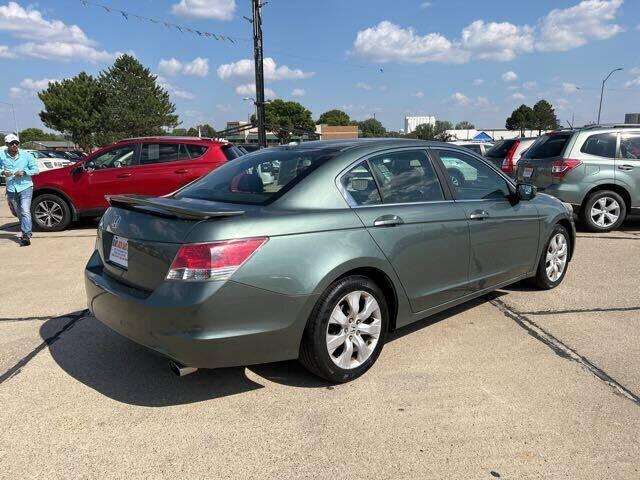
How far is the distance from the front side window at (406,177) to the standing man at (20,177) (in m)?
6.40

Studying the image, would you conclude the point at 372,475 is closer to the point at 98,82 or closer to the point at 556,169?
the point at 556,169

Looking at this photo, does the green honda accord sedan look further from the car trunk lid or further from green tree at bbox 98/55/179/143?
green tree at bbox 98/55/179/143

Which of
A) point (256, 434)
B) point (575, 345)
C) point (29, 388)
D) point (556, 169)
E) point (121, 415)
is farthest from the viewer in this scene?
point (556, 169)

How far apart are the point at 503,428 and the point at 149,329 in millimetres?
2010

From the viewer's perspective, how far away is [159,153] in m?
9.08

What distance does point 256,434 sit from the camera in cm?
272

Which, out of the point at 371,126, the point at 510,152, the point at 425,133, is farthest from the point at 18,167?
the point at 371,126

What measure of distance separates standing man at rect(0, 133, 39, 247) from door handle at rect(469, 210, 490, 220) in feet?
22.4

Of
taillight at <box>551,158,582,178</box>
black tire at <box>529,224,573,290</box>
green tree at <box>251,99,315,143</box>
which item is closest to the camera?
black tire at <box>529,224,573,290</box>

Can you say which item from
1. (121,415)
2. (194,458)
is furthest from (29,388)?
(194,458)

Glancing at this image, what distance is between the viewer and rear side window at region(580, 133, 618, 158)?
26.5 ft

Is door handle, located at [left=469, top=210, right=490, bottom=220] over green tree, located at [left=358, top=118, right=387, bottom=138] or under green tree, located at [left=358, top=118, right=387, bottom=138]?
under

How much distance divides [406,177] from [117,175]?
683 centimetres

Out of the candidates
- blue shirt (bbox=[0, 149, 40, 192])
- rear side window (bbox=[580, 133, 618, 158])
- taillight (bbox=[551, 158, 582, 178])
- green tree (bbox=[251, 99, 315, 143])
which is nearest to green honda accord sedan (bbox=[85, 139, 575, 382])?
taillight (bbox=[551, 158, 582, 178])
